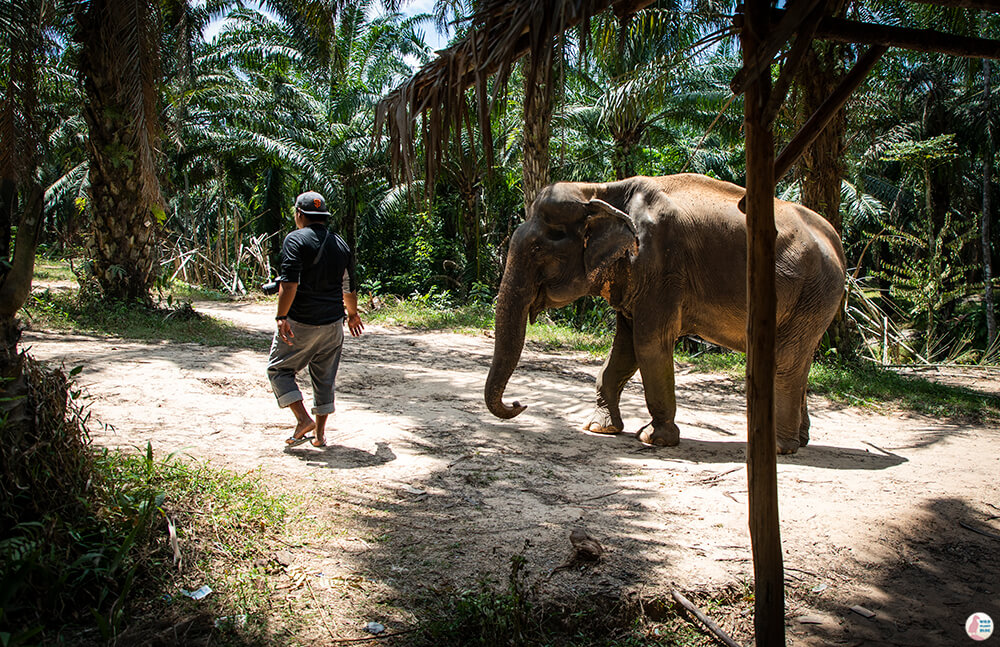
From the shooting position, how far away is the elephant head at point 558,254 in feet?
19.1

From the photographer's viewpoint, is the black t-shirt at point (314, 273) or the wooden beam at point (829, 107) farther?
the black t-shirt at point (314, 273)

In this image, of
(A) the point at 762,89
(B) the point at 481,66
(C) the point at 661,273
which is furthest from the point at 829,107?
(C) the point at 661,273

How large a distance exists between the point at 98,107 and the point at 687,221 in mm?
8738

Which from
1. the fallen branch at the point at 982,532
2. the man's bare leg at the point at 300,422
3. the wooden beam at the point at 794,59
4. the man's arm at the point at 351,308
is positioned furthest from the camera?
the man's arm at the point at 351,308

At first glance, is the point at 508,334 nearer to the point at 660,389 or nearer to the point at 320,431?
the point at 660,389

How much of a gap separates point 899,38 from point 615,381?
13.2 ft

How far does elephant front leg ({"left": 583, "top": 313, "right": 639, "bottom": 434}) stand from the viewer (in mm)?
6578

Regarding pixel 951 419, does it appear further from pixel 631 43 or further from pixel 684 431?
pixel 631 43

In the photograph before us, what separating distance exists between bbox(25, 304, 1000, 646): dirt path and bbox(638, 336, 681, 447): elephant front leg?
0.42 feet

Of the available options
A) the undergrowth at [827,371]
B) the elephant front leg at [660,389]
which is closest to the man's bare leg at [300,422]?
the elephant front leg at [660,389]

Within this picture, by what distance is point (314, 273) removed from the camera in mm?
5238

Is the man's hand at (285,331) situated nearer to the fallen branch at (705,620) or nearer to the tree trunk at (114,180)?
the fallen branch at (705,620)

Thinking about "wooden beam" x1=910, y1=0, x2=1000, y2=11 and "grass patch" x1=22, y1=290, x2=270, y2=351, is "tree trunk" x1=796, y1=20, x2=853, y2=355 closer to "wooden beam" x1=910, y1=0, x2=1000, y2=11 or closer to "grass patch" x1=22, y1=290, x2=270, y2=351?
"wooden beam" x1=910, y1=0, x2=1000, y2=11

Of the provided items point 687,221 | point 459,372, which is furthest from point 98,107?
point 687,221
